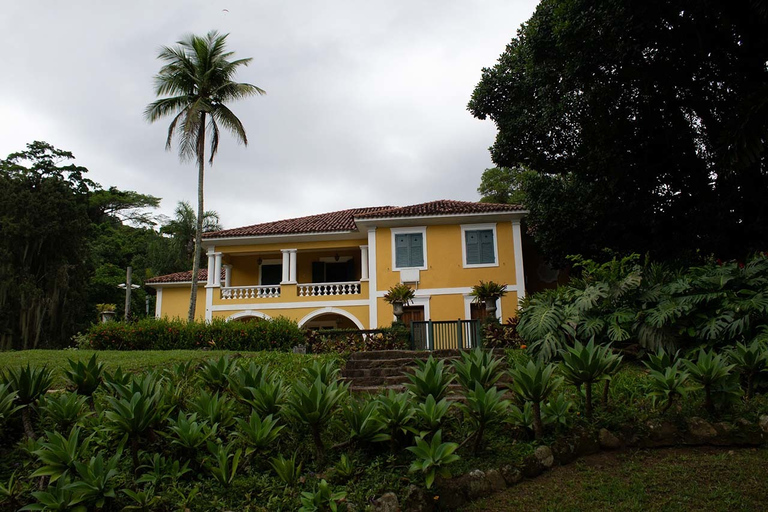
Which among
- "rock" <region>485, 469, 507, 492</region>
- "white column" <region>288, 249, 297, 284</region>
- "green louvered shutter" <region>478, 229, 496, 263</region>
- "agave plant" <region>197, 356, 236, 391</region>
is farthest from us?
"white column" <region>288, 249, 297, 284</region>

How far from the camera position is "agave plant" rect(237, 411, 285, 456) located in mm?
5004

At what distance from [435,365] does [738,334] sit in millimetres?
5095

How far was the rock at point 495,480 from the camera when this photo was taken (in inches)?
200

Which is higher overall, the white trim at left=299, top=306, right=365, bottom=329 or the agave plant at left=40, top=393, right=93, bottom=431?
the white trim at left=299, top=306, right=365, bottom=329

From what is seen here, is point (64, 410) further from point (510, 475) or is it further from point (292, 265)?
point (292, 265)

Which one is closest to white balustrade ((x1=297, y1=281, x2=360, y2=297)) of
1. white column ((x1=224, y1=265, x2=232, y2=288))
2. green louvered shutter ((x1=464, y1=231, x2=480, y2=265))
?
white column ((x1=224, y1=265, x2=232, y2=288))

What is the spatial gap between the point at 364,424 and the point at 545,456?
5.96 feet

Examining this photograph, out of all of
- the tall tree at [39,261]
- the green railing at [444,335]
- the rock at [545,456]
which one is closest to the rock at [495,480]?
the rock at [545,456]

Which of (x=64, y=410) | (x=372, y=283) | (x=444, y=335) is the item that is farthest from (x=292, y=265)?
(x=64, y=410)

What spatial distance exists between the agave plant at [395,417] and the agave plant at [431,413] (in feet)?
0.26

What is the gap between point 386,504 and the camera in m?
4.63

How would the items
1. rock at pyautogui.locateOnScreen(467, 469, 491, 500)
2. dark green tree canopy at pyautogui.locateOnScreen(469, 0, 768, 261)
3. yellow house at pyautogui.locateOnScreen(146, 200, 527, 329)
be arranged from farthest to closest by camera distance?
yellow house at pyautogui.locateOnScreen(146, 200, 527, 329)
dark green tree canopy at pyautogui.locateOnScreen(469, 0, 768, 261)
rock at pyautogui.locateOnScreen(467, 469, 491, 500)

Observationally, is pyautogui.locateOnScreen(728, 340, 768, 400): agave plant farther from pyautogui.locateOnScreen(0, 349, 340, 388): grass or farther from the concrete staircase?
pyautogui.locateOnScreen(0, 349, 340, 388): grass

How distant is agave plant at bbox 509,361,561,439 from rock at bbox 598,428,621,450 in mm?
674
